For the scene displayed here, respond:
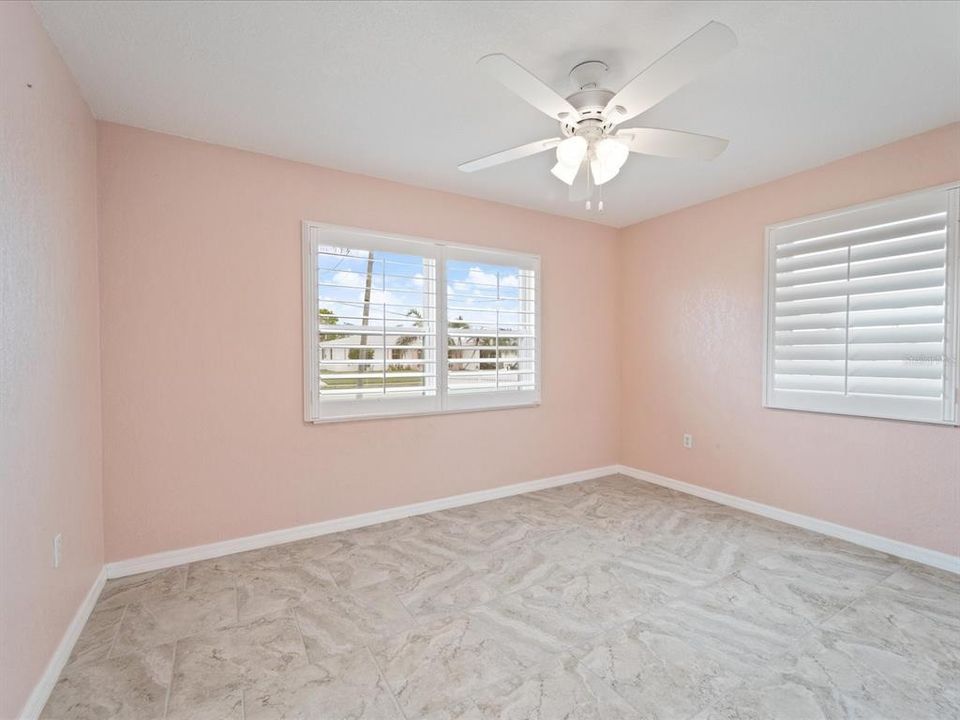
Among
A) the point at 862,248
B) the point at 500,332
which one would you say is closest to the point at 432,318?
the point at 500,332

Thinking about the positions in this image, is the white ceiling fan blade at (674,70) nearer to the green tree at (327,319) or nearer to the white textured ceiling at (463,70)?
the white textured ceiling at (463,70)

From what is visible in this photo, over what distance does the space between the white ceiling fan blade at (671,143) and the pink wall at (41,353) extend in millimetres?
2239

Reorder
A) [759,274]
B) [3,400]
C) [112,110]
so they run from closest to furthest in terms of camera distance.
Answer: [3,400], [112,110], [759,274]

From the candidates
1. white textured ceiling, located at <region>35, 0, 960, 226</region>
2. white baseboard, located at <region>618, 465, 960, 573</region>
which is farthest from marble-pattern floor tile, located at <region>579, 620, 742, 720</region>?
white textured ceiling, located at <region>35, 0, 960, 226</region>

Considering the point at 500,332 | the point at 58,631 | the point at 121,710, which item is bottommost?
the point at 121,710

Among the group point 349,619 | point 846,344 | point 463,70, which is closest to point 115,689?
point 349,619

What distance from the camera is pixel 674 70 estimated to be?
4.92ft

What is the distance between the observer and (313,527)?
2979 millimetres

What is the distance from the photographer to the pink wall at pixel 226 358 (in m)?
2.46

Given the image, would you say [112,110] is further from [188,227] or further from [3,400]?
[3,400]

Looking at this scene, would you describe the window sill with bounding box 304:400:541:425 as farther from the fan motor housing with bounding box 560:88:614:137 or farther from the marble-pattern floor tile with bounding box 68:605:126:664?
the fan motor housing with bounding box 560:88:614:137

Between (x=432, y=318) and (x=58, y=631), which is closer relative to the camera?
(x=58, y=631)

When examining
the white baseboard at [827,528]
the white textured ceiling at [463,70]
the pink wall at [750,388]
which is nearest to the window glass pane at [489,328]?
the white textured ceiling at [463,70]

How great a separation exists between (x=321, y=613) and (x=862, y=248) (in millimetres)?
3754
